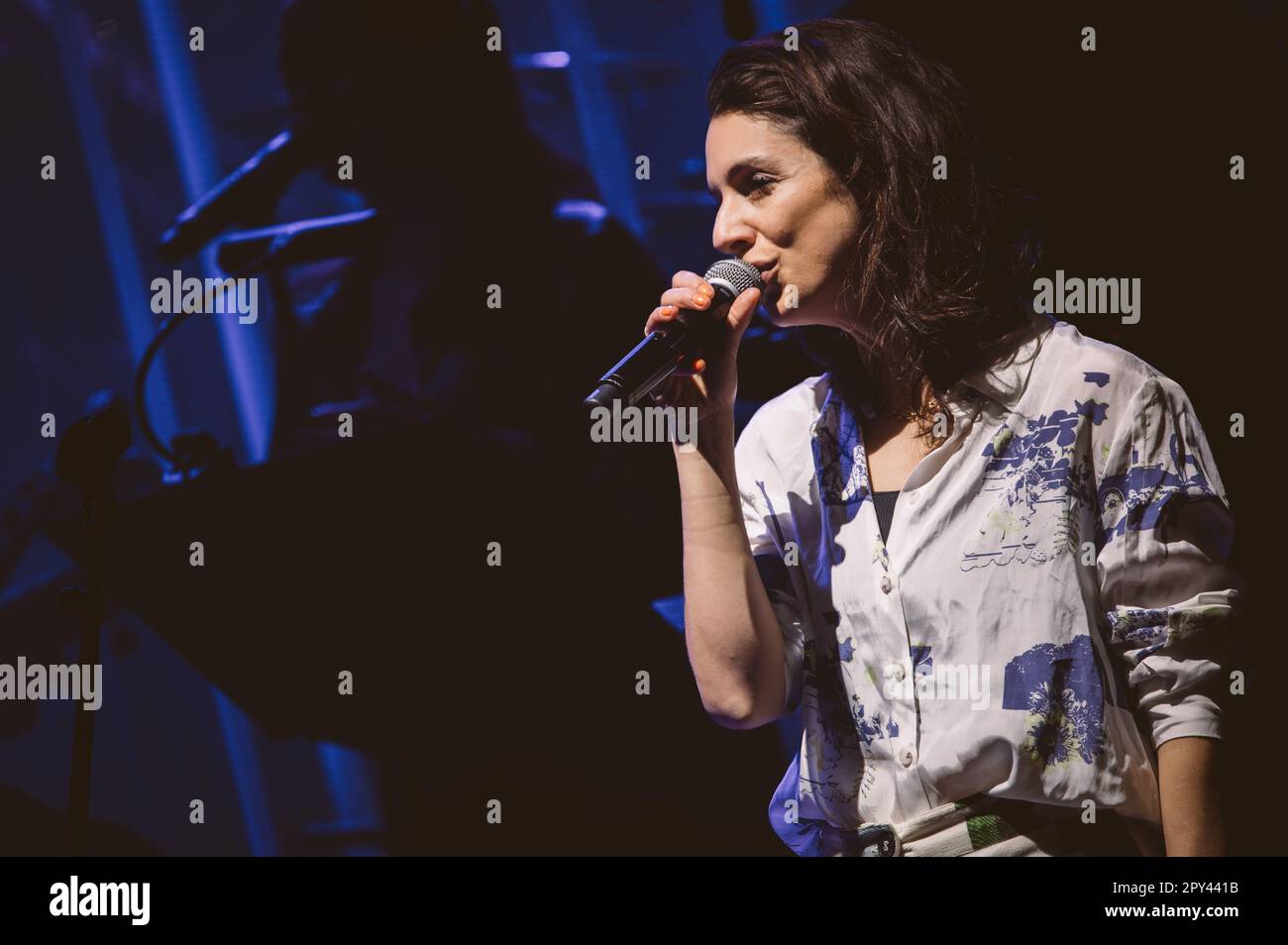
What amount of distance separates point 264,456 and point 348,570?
0.32 m

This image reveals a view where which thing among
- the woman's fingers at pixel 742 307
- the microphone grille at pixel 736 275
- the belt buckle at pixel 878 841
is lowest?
the belt buckle at pixel 878 841

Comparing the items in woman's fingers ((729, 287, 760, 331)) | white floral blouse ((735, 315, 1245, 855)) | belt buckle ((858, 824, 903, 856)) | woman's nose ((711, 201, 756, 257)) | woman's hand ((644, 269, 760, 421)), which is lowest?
belt buckle ((858, 824, 903, 856))

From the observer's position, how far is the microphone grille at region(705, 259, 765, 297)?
1.37 metres

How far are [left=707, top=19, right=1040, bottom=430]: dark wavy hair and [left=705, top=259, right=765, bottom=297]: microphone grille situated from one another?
14 cm

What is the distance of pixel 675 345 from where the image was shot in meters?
1.32

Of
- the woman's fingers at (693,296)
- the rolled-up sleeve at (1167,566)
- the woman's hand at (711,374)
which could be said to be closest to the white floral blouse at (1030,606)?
the rolled-up sleeve at (1167,566)

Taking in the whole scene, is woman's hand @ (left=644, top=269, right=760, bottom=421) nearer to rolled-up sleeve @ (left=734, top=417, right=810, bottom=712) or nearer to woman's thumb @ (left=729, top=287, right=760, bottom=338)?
woman's thumb @ (left=729, top=287, right=760, bottom=338)

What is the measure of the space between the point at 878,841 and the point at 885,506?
41 centimetres

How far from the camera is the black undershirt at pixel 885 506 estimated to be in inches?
55.0

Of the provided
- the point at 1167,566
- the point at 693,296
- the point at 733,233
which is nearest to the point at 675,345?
the point at 693,296

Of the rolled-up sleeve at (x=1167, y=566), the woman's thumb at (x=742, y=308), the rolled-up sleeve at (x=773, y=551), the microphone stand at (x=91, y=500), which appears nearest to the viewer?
the rolled-up sleeve at (x=1167, y=566)

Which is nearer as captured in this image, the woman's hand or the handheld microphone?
the handheld microphone

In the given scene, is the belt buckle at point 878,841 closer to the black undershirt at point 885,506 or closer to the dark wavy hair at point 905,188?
the black undershirt at point 885,506

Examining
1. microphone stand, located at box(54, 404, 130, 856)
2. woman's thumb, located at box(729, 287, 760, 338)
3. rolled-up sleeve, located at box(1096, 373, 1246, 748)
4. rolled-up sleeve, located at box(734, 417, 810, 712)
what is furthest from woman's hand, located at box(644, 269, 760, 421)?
microphone stand, located at box(54, 404, 130, 856)
